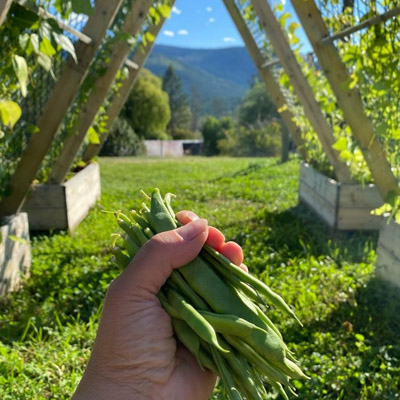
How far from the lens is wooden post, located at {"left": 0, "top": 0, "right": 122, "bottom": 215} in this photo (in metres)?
3.18

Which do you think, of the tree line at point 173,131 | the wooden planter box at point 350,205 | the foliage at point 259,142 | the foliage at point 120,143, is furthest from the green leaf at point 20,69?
the foliage at point 120,143

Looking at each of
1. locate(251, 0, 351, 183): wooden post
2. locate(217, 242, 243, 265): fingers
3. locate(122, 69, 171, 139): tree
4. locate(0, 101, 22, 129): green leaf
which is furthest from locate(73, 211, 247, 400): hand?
locate(122, 69, 171, 139): tree

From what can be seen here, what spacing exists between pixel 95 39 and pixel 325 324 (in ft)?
8.83

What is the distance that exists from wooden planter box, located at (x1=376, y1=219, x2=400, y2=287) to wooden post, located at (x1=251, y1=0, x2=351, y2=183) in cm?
123

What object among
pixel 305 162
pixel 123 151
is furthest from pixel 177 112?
pixel 305 162

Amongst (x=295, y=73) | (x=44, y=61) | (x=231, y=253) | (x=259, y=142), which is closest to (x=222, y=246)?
(x=231, y=253)

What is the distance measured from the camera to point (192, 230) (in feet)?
4.07

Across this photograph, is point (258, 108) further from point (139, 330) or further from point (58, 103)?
point (139, 330)

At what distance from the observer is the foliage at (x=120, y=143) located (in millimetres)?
24656

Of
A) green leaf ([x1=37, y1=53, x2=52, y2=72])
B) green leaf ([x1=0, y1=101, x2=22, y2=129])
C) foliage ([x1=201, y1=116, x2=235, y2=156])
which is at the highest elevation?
green leaf ([x1=37, y1=53, x2=52, y2=72])

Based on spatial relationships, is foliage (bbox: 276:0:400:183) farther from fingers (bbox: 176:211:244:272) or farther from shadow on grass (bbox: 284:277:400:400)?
fingers (bbox: 176:211:244:272)

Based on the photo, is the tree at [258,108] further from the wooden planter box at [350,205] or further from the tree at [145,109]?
the wooden planter box at [350,205]

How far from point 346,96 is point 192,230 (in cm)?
238

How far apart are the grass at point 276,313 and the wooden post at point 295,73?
108cm
